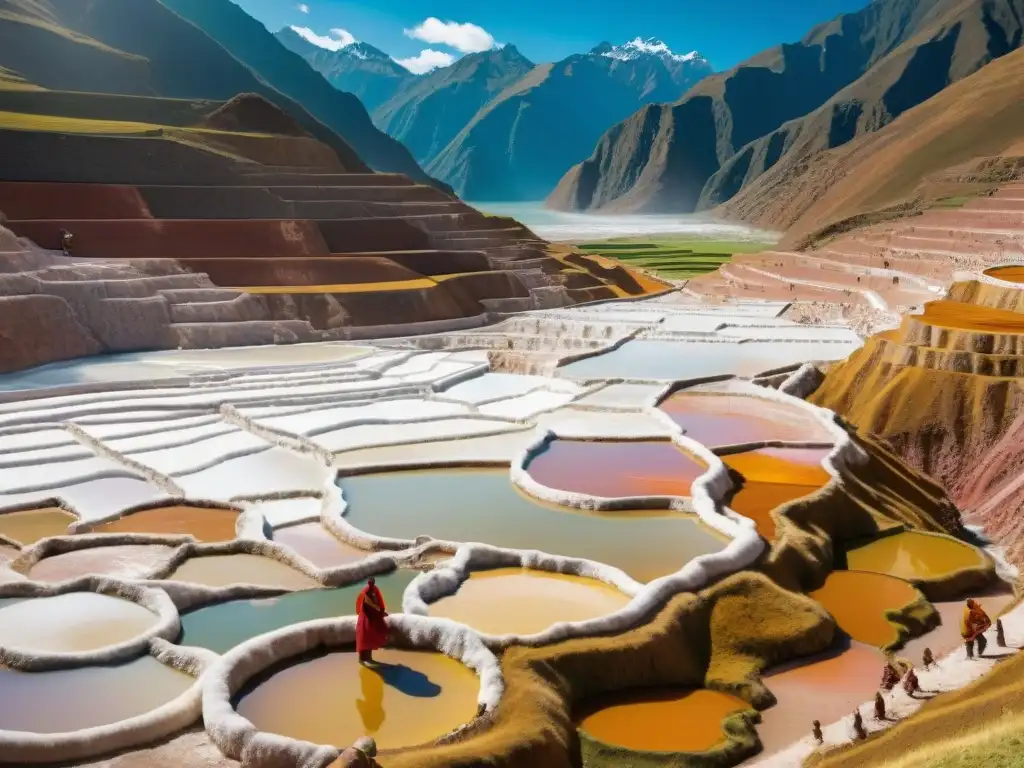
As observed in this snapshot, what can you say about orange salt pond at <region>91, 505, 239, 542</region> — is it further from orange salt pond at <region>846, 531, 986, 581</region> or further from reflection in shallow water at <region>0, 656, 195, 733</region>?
orange salt pond at <region>846, 531, 986, 581</region>

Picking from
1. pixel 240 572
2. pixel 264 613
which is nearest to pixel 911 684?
pixel 264 613

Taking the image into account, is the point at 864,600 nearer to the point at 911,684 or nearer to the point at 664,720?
the point at 911,684

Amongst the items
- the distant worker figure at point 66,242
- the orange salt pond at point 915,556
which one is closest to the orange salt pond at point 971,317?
the orange salt pond at point 915,556

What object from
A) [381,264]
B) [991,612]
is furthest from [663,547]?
[381,264]

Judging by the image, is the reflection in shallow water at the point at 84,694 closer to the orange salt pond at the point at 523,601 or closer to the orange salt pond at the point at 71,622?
the orange salt pond at the point at 71,622

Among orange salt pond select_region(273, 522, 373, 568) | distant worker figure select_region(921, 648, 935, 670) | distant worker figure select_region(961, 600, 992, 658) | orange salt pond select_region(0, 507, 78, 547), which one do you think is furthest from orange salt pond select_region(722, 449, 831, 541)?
orange salt pond select_region(0, 507, 78, 547)

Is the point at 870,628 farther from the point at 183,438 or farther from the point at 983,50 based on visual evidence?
the point at 983,50
